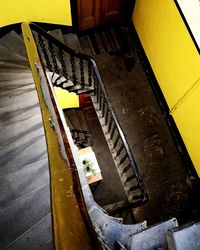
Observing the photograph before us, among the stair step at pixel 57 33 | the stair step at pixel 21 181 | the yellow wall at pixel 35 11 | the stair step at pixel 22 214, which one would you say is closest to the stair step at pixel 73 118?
the stair step at pixel 57 33

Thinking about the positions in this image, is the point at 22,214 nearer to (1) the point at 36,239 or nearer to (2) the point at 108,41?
(1) the point at 36,239

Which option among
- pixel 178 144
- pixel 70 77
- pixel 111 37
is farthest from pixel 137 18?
pixel 178 144

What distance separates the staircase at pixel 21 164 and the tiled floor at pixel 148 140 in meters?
2.28

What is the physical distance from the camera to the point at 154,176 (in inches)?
225

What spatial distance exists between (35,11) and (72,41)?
107cm

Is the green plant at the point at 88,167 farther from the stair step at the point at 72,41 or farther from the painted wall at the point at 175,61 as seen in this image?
the stair step at the point at 72,41

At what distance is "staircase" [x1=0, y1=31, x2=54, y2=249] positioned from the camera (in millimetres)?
2918

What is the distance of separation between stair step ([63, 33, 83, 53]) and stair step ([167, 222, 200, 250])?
4.29 m

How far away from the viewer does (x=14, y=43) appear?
5.19m

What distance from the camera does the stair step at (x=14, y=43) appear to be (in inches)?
200

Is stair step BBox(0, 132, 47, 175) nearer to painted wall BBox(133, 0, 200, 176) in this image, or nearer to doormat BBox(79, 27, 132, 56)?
painted wall BBox(133, 0, 200, 176)

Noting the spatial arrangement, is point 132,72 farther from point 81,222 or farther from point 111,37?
point 81,222

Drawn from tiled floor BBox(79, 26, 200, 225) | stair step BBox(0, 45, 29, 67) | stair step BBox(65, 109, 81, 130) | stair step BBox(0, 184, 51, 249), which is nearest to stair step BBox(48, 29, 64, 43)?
tiled floor BBox(79, 26, 200, 225)

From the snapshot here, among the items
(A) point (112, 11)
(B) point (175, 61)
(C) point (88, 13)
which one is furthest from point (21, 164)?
(A) point (112, 11)
